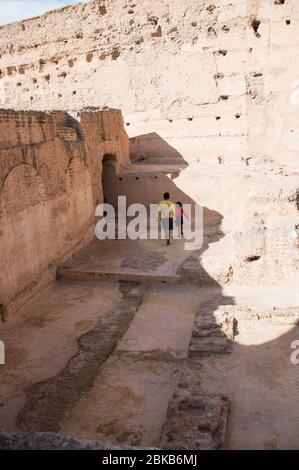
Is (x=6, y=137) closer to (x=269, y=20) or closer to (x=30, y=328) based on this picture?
(x=30, y=328)

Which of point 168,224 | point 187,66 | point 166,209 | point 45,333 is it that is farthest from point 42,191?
point 187,66

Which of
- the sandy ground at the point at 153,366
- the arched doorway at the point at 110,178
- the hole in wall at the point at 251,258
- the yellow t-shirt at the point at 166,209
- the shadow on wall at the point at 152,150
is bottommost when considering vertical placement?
the sandy ground at the point at 153,366

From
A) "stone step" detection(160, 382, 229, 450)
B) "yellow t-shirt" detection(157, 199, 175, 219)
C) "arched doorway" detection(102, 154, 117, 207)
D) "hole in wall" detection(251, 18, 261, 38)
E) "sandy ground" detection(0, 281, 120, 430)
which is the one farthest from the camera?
"hole in wall" detection(251, 18, 261, 38)

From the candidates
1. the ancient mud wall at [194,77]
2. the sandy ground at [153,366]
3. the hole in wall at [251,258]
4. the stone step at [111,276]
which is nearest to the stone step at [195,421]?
the sandy ground at [153,366]

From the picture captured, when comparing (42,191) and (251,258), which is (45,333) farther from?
(251,258)

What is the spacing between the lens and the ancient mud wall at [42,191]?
278 inches

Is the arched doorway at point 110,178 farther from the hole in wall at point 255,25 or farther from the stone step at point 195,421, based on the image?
the stone step at point 195,421

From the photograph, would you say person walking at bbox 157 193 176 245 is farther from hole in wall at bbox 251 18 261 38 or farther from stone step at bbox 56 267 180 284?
hole in wall at bbox 251 18 261 38

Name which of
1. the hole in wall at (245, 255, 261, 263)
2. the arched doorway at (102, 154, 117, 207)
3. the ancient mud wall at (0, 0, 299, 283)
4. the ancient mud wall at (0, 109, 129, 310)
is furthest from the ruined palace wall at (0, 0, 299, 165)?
the hole in wall at (245, 255, 261, 263)

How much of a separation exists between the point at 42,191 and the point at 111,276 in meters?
2.18

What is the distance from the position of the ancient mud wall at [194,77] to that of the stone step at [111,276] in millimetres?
3208

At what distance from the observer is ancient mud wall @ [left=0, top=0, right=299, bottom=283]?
42.9 ft

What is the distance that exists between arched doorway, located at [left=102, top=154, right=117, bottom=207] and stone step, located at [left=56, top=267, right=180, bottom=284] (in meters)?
4.70

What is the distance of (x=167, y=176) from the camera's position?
12344mm
